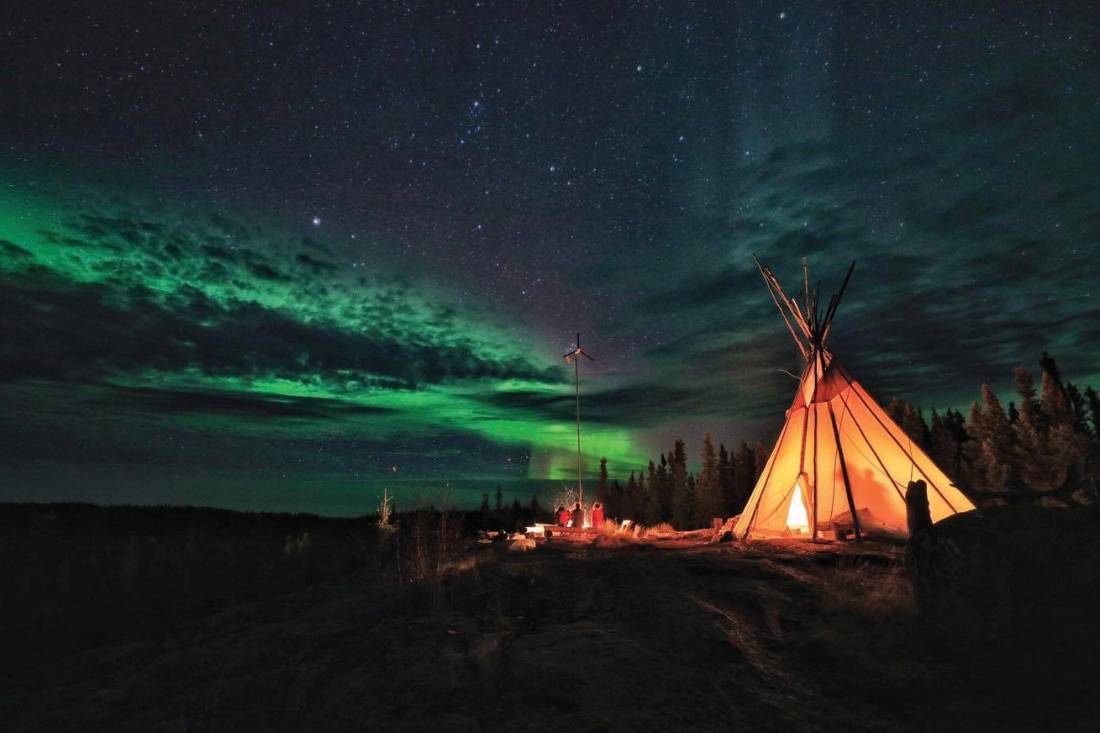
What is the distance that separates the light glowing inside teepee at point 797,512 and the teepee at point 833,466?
0.09 feet

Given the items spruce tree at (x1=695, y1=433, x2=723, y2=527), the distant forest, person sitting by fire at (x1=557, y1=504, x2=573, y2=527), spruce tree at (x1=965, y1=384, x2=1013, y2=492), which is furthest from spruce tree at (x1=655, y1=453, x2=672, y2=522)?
person sitting by fire at (x1=557, y1=504, x2=573, y2=527)

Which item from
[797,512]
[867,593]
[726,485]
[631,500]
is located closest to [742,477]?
[726,485]

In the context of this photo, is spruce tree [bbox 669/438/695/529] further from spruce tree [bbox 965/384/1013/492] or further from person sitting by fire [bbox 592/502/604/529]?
person sitting by fire [bbox 592/502/604/529]

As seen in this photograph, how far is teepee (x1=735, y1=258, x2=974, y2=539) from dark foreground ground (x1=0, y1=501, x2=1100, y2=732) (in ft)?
19.0

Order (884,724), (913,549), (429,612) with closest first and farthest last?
(884,724) < (913,549) < (429,612)

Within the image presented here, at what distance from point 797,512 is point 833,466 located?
5.70ft

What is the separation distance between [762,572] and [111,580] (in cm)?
1551

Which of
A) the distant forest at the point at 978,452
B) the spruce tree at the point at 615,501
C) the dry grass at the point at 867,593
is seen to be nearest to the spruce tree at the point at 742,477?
the distant forest at the point at 978,452

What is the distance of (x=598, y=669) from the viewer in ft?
15.1

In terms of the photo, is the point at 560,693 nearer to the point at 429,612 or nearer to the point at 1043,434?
the point at 429,612

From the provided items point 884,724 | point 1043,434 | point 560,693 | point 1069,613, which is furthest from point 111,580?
point 1043,434

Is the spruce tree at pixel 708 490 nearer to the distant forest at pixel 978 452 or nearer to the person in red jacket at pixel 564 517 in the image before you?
the distant forest at pixel 978 452

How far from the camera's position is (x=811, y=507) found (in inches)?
549

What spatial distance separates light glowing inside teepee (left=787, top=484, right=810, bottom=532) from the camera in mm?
14805
